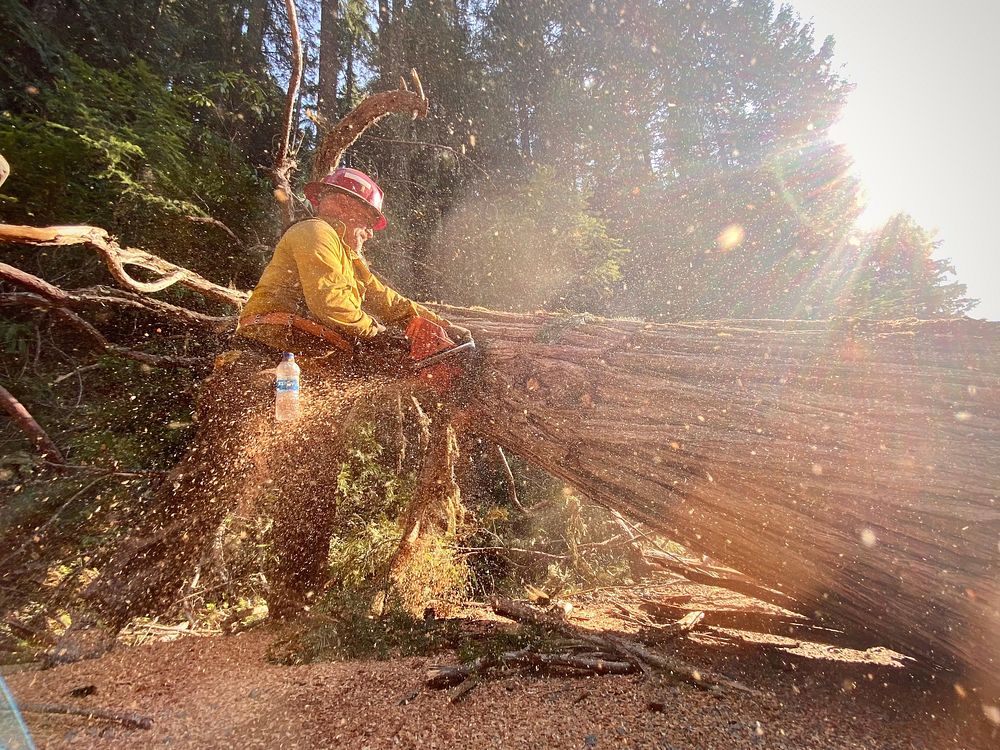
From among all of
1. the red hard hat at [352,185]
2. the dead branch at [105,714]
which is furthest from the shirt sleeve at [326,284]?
the dead branch at [105,714]

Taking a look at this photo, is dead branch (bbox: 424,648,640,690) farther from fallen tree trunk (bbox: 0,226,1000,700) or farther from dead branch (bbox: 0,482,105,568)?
dead branch (bbox: 0,482,105,568)

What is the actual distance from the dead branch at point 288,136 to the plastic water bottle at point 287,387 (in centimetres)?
227

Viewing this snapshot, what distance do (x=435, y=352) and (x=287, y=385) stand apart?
892mm

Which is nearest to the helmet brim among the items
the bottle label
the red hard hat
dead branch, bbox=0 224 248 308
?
the red hard hat

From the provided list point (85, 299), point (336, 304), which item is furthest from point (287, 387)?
point (85, 299)

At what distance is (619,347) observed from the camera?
250 cm

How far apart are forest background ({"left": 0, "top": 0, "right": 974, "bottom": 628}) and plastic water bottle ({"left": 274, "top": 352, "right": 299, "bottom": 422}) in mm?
2410

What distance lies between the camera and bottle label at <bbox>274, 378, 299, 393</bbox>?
239 cm

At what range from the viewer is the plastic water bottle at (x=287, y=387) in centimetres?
239

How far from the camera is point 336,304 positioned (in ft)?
7.77

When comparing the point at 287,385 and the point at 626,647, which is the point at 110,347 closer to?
the point at 287,385

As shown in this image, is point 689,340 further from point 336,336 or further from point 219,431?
point 219,431

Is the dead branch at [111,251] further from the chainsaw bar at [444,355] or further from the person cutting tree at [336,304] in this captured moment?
the chainsaw bar at [444,355]

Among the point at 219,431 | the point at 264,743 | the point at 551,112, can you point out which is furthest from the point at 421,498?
the point at 551,112
